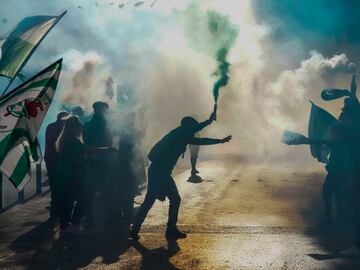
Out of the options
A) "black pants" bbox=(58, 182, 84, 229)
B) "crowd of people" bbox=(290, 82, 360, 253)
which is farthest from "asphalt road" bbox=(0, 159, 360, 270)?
"crowd of people" bbox=(290, 82, 360, 253)

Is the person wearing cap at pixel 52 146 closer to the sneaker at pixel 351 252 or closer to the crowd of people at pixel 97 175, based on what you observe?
the crowd of people at pixel 97 175

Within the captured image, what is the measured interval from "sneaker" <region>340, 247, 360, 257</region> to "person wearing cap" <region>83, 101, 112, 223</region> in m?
4.39

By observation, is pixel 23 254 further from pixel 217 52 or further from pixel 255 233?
pixel 217 52

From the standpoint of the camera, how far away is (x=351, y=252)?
6023 millimetres

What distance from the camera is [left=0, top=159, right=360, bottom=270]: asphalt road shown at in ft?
18.8

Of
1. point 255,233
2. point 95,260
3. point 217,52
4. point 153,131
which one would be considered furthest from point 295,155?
point 95,260

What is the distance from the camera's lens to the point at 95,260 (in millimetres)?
5902

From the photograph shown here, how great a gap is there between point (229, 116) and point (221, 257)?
33151 millimetres

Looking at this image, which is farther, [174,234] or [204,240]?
[174,234]

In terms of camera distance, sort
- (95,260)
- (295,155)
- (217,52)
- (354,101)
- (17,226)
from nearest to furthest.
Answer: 1. (95,260)
2. (17,226)
3. (354,101)
4. (217,52)
5. (295,155)

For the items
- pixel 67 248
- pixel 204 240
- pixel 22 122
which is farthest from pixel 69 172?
pixel 204 240

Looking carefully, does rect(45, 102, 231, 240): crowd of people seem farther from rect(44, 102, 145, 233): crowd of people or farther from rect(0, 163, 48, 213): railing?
rect(0, 163, 48, 213): railing

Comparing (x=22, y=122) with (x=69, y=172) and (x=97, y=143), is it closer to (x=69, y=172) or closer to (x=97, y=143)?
(x=69, y=172)

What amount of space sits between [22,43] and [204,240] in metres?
4.17
